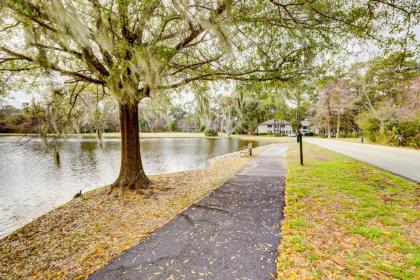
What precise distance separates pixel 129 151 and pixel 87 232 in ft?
9.30

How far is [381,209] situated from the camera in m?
4.54

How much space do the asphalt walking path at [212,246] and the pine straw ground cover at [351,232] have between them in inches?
11.2

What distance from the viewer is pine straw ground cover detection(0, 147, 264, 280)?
3395 mm

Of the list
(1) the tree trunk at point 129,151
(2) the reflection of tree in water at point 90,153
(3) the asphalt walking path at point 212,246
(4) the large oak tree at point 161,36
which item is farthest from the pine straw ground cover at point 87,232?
(2) the reflection of tree in water at point 90,153

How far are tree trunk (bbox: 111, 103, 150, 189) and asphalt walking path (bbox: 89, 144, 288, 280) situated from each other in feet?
8.25

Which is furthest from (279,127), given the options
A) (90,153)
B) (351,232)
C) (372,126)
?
(351,232)

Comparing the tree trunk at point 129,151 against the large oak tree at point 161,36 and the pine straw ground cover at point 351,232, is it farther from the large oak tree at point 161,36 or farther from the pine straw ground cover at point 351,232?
the pine straw ground cover at point 351,232

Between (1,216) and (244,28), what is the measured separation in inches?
A: 357

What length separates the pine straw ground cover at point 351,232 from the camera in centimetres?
278

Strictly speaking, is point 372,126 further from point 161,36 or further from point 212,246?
point 212,246

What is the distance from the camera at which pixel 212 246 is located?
3.39 metres

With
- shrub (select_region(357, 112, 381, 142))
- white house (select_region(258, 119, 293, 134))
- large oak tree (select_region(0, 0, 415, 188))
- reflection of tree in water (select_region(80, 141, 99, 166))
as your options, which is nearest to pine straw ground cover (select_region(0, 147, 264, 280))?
large oak tree (select_region(0, 0, 415, 188))

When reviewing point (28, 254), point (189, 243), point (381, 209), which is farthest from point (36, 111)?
point (381, 209)

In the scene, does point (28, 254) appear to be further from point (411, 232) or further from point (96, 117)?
point (411, 232)
